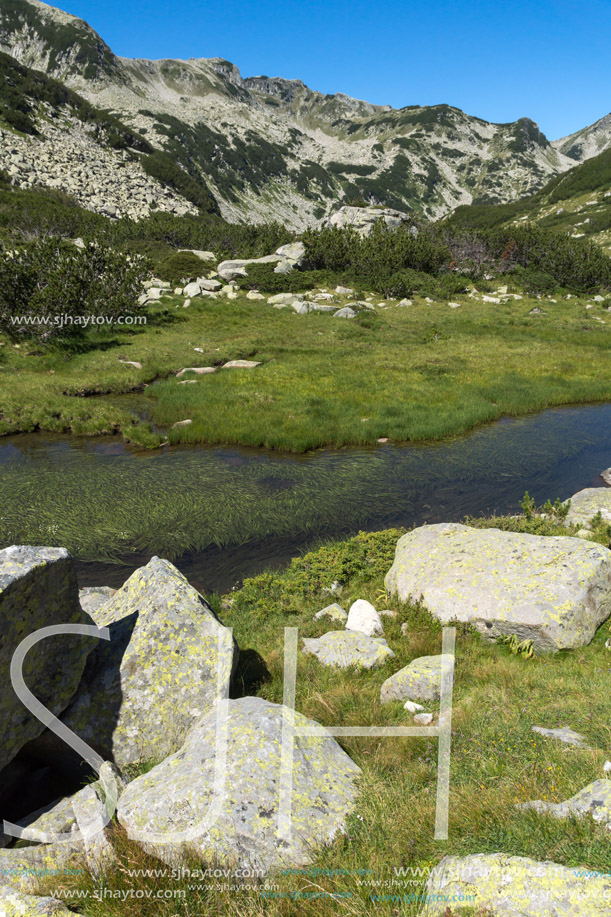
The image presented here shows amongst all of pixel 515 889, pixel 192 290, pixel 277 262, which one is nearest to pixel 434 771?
pixel 515 889

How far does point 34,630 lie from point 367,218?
96.4m

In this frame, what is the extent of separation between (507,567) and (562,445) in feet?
51.0

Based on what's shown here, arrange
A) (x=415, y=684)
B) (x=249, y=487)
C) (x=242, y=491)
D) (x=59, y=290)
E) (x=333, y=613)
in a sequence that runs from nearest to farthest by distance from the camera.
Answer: (x=415, y=684) → (x=333, y=613) → (x=242, y=491) → (x=249, y=487) → (x=59, y=290)

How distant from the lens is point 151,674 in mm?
6086

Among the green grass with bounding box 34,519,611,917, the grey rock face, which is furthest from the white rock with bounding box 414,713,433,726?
the grey rock face

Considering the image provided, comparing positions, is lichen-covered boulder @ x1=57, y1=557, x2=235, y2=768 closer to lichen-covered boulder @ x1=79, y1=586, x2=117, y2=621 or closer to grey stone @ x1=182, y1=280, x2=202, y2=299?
lichen-covered boulder @ x1=79, y1=586, x2=117, y2=621

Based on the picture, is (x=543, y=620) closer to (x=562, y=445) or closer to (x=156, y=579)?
(x=156, y=579)

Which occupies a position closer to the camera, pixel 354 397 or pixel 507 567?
pixel 507 567

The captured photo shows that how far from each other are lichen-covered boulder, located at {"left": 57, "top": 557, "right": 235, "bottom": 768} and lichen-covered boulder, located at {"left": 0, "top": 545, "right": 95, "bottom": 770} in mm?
539

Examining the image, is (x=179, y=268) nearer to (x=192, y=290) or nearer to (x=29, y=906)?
(x=192, y=290)

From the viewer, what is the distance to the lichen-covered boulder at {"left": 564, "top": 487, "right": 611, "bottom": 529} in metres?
12.9

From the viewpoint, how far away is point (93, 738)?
5625mm

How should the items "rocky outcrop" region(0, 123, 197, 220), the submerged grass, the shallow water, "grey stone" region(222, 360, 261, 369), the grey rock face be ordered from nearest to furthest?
the grey rock face → the shallow water → the submerged grass → "grey stone" region(222, 360, 261, 369) → "rocky outcrop" region(0, 123, 197, 220)

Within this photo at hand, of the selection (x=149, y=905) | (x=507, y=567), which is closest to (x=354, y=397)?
(x=507, y=567)
